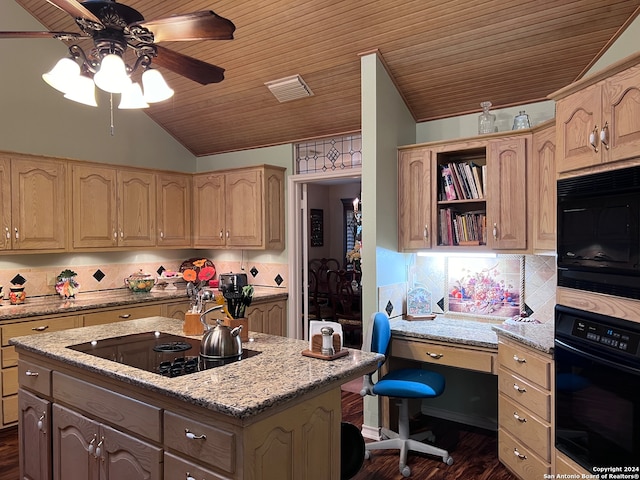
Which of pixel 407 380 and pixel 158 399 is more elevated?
pixel 158 399

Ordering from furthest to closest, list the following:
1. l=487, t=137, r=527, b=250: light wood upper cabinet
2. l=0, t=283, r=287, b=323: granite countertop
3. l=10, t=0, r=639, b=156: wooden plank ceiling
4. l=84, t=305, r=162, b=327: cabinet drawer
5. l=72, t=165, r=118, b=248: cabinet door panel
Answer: l=72, t=165, r=118, b=248: cabinet door panel, l=84, t=305, r=162, b=327: cabinet drawer, l=0, t=283, r=287, b=323: granite countertop, l=487, t=137, r=527, b=250: light wood upper cabinet, l=10, t=0, r=639, b=156: wooden plank ceiling

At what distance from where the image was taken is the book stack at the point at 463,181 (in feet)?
11.2

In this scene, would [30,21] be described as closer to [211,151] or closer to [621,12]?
[211,151]

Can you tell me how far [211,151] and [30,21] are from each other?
2078mm

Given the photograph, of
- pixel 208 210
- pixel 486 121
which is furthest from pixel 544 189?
pixel 208 210

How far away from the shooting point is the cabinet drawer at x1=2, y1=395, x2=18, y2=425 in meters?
3.58

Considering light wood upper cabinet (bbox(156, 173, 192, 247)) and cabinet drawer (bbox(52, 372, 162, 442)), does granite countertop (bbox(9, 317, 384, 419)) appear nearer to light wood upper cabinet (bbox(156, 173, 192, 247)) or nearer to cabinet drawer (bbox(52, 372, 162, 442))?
cabinet drawer (bbox(52, 372, 162, 442))

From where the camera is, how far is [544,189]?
9.81 ft

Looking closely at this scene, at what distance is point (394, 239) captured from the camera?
3.65 m

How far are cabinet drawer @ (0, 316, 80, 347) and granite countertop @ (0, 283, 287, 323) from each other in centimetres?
6

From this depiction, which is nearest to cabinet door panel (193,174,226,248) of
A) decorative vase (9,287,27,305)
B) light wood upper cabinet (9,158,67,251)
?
light wood upper cabinet (9,158,67,251)

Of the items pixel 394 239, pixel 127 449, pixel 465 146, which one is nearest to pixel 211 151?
pixel 394 239

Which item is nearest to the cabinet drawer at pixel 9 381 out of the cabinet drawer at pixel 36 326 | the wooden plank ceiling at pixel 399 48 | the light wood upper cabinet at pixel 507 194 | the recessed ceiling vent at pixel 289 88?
the cabinet drawer at pixel 36 326

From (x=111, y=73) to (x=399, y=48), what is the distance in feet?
6.74
